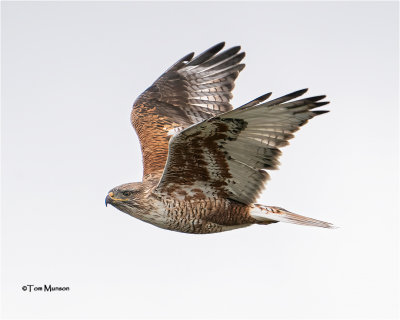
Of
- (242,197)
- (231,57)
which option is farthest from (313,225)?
(231,57)

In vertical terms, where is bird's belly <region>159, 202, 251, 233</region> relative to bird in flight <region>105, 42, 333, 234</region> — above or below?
below

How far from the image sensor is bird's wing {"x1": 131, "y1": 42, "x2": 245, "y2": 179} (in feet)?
32.3

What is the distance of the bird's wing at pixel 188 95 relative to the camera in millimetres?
9836

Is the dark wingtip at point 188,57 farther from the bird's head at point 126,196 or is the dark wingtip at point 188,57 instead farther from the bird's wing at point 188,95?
the bird's head at point 126,196

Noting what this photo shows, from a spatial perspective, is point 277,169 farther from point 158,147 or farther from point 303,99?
point 158,147

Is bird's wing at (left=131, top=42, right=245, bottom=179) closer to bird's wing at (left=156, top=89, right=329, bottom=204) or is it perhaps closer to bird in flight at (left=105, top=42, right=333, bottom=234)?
bird in flight at (left=105, top=42, right=333, bottom=234)

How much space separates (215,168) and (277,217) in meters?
0.98

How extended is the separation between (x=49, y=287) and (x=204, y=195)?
429 cm

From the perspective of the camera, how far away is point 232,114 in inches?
263

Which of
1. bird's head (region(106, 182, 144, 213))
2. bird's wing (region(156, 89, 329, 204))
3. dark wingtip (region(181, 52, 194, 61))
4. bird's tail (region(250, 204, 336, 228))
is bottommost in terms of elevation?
bird's tail (region(250, 204, 336, 228))

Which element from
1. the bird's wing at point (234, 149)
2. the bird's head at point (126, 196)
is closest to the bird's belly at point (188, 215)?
the bird's wing at point (234, 149)

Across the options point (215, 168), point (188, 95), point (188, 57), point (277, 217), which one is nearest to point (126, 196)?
point (215, 168)

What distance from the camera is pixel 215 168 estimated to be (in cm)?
750

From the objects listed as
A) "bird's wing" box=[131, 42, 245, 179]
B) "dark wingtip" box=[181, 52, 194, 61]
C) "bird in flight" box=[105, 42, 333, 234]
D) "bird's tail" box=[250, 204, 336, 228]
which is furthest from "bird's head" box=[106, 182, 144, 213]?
"dark wingtip" box=[181, 52, 194, 61]
